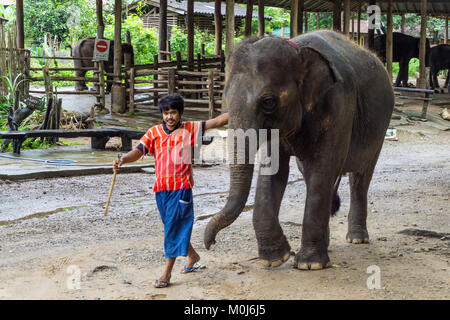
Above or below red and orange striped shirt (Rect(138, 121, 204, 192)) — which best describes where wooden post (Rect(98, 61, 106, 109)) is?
above

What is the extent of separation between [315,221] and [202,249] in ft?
3.66

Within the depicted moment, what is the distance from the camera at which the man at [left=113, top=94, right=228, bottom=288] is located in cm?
426

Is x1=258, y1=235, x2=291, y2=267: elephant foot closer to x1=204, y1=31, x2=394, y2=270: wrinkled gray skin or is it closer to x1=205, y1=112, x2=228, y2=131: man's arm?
x1=204, y1=31, x2=394, y2=270: wrinkled gray skin

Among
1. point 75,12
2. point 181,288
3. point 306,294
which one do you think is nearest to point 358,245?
point 306,294

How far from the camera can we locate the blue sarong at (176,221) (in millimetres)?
4266

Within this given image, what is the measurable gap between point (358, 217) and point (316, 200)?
117 centimetres

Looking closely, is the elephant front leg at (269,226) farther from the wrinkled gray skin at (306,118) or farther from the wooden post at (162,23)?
the wooden post at (162,23)

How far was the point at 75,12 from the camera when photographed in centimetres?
2866

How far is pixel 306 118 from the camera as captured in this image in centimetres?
452

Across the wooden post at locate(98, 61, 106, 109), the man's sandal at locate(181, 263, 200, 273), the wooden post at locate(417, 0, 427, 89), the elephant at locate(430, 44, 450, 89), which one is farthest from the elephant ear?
the elephant at locate(430, 44, 450, 89)

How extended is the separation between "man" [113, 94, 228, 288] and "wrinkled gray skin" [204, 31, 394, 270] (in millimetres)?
216

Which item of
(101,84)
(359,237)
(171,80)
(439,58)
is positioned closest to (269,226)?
(359,237)

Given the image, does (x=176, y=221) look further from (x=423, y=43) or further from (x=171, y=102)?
(x=423, y=43)
